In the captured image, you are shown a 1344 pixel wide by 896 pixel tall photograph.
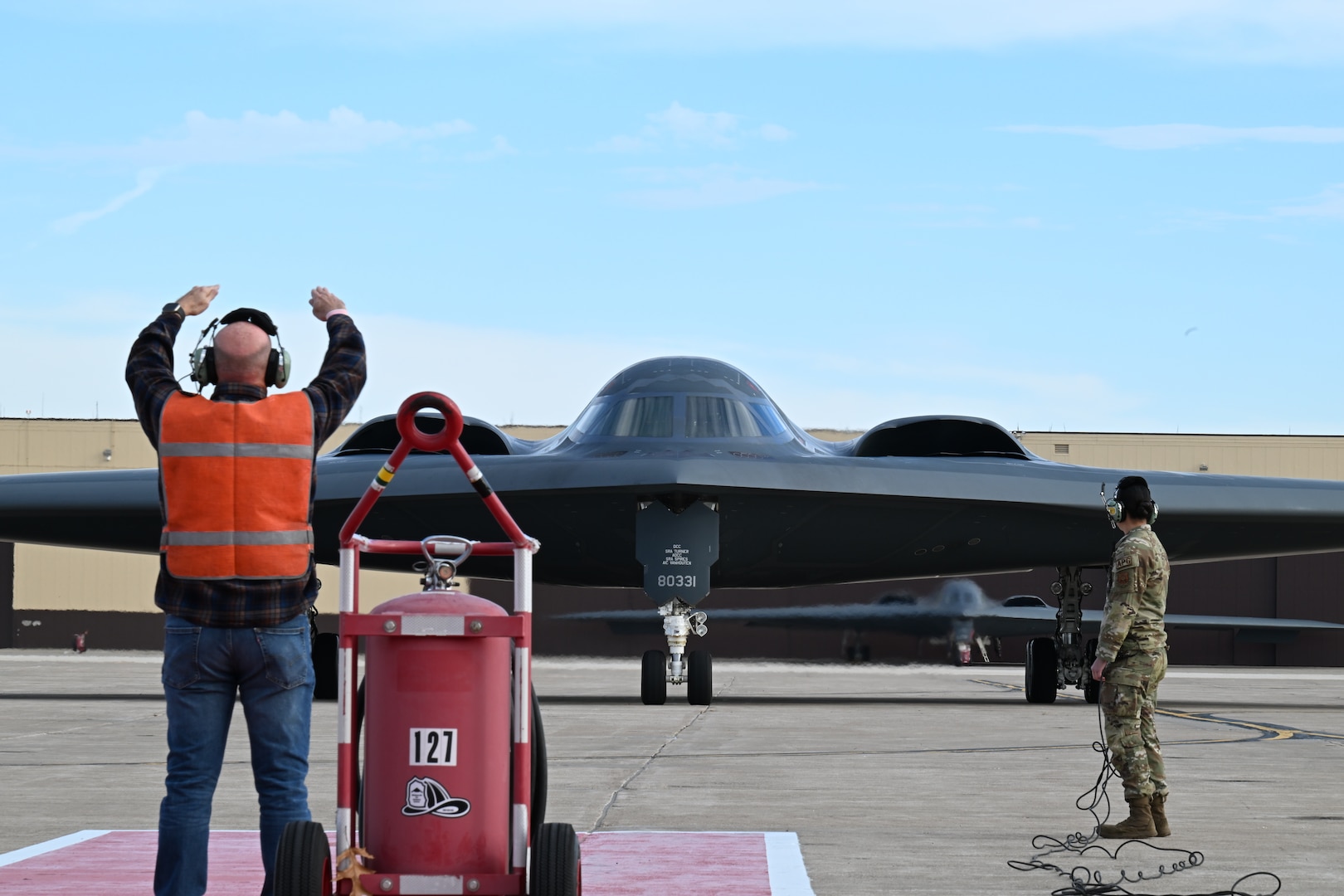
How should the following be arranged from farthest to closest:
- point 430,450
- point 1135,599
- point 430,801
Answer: point 1135,599
point 430,450
point 430,801

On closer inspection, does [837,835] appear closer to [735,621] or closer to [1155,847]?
[1155,847]

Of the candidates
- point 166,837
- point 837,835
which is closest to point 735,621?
point 837,835

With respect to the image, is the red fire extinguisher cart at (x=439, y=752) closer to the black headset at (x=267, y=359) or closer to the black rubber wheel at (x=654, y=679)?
the black headset at (x=267, y=359)

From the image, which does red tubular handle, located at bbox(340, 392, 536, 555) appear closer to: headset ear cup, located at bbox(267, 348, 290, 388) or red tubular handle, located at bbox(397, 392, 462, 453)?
red tubular handle, located at bbox(397, 392, 462, 453)

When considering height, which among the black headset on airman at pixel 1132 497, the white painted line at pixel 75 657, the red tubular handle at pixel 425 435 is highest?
the red tubular handle at pixel 425 435

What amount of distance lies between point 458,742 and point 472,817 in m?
0.22

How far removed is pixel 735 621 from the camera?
3659 cm

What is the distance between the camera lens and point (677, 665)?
52.0 ft

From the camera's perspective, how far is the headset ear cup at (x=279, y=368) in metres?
4.93

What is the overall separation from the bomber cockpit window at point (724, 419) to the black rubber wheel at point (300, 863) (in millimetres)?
12883

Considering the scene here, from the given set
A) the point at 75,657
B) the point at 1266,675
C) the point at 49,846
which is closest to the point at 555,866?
the point at 49,846

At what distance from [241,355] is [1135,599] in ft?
14.1

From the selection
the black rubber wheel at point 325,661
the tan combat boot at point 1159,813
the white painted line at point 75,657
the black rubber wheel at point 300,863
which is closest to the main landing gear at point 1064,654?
the black rubber wheel at point 325,661

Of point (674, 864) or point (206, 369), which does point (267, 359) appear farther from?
point (674, 864)
